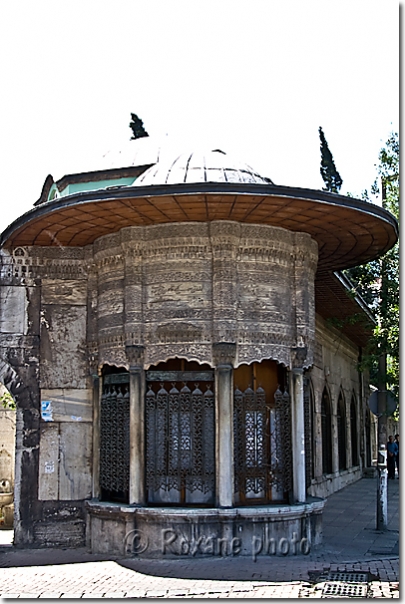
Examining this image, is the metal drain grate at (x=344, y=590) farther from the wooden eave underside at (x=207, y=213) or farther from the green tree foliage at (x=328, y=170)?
the green tree foliage at (x=328, y=170)

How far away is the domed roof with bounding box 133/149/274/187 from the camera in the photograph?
33.8ft

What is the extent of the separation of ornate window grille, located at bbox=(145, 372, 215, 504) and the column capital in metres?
0.31

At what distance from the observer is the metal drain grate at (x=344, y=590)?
758 cm

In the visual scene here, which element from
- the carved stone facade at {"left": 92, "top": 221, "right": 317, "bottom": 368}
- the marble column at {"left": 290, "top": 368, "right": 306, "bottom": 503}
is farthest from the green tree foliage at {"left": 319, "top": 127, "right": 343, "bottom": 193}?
the marble column at {"left": 290, "top": 368, "right": 306, "bottom": 503}

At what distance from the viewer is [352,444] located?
21906mm

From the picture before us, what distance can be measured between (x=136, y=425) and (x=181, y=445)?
64cm

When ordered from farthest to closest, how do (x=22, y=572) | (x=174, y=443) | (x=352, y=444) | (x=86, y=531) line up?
(x=352, y=444)
(x=86, y=531)
(x=174, y=443)
(x=22, y=572)

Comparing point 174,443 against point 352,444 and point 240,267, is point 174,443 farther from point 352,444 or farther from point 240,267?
point 352,444

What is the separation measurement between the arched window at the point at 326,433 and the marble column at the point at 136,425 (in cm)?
818

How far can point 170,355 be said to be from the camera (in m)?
9.66

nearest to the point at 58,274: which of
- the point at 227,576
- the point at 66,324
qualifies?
the point at 66,324

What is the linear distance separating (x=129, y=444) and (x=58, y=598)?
248cm

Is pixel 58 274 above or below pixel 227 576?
above

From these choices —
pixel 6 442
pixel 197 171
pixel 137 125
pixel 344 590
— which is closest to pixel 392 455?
pixel 137 125
